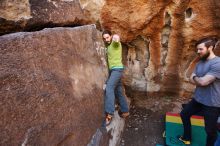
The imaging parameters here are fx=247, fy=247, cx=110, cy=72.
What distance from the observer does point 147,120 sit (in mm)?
3742

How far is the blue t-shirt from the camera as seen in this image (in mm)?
2359

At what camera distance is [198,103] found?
269cm

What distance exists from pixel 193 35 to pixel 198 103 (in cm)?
113

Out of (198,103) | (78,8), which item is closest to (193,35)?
(198,103)

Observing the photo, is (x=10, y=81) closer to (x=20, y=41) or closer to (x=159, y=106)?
(x=20, y=41)

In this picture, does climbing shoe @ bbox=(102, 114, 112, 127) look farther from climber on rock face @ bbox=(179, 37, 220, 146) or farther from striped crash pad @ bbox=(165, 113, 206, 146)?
climber on rock face @ bbox=(179, 37, 220, 146)

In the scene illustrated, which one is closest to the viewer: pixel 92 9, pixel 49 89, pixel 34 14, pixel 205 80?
pixel 49 89

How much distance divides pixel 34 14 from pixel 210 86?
6.00ft

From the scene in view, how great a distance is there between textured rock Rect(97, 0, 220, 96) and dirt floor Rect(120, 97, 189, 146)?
16 cm

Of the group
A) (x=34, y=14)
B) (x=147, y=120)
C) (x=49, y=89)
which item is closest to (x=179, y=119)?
(x=147, y=120)

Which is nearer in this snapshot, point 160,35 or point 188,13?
point 188,13

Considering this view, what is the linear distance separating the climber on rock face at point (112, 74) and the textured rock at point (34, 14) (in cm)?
54

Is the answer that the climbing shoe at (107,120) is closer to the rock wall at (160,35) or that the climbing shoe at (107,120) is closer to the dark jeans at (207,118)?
the dark jeans at (207,118)

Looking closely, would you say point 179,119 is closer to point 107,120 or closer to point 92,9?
point 107,120
